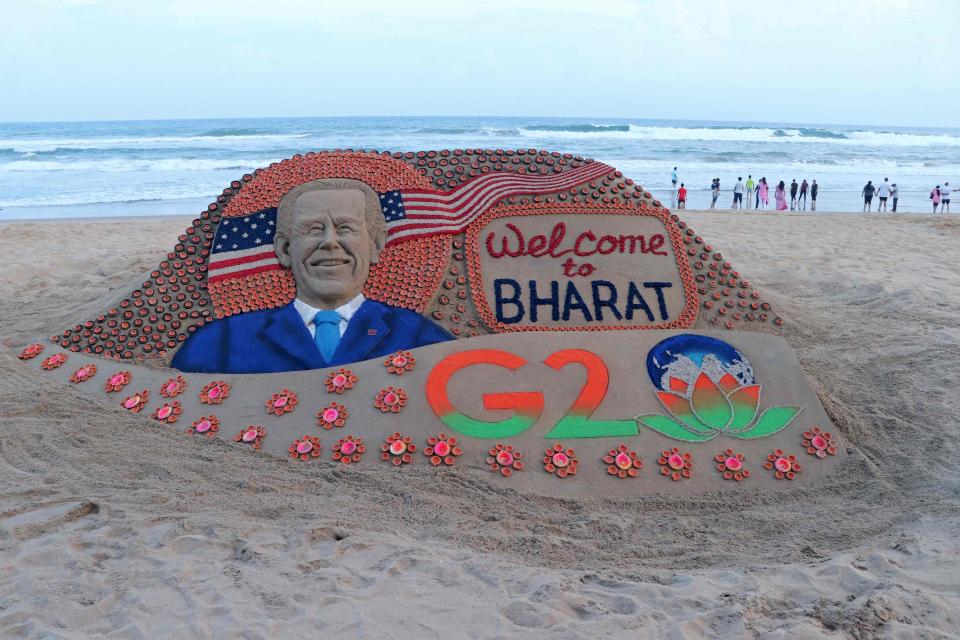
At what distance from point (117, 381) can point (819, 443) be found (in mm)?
5048

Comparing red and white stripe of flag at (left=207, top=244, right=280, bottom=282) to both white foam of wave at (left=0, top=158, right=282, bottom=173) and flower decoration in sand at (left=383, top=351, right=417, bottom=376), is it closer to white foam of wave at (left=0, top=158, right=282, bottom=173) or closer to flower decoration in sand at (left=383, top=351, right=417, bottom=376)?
flower decoration in sand at (left=383, top=351, right=417, bottom=376)

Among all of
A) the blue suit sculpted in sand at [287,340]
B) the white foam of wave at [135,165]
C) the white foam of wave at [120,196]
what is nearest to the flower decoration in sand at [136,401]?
Answer: the blue suit sculpted in sand at [287,340]

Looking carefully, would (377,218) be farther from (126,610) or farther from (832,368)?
(832,368)

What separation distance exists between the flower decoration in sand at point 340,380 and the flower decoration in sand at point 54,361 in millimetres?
2312

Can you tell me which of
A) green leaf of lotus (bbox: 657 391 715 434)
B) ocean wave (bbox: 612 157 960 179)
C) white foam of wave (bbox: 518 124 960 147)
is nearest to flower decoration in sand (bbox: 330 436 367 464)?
green leaf of lotus (bbox: 657 391 715 434)

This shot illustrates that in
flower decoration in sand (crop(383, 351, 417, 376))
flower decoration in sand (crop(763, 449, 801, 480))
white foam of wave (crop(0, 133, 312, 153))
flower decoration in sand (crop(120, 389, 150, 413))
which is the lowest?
flower decoration in sand (crop(763, 449, 801, 480))

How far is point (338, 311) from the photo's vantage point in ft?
19.3

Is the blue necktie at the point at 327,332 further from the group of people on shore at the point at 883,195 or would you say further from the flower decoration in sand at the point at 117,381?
the group of people on shore at the point at 883,195

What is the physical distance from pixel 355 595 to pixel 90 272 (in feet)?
27.5

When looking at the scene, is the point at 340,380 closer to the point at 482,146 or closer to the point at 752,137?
the point at 482,146

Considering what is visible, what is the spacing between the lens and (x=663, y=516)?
452 cm

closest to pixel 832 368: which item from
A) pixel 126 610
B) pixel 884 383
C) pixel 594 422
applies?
pixel 884 383

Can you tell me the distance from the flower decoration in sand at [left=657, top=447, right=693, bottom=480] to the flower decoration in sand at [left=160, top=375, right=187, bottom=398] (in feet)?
11.2

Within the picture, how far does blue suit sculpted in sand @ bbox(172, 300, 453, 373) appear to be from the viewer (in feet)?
18.6
